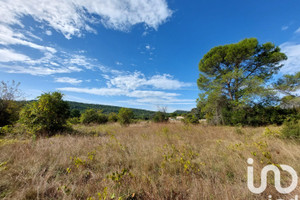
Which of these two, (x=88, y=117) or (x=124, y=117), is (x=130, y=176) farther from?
(x=88, y=117)

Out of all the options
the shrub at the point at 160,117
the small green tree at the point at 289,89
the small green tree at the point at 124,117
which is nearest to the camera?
the small green tree at the point at 289,89

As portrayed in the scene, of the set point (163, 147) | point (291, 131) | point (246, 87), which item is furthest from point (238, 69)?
point (163, 147)

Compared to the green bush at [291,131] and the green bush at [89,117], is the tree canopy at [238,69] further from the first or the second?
the green bush at [89,117]

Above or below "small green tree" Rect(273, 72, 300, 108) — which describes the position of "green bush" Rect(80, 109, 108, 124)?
below

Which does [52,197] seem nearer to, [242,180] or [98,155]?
[98,155]

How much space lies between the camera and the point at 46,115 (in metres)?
5.00

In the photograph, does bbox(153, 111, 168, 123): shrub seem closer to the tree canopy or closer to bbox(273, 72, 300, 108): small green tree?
the tree canopy

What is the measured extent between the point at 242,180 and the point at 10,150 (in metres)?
5.45

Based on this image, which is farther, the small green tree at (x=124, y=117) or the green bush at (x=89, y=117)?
the green bush at (x=89, y=117)

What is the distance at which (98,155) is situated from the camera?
8.96ft

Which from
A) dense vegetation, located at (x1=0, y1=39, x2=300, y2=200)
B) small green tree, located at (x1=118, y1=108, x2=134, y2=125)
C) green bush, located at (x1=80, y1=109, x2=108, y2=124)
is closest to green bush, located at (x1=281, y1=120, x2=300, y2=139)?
dense vegetation, located at (x1=0, y1=39, x2=300, y2=200)

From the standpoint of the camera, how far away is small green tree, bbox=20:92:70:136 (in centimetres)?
483

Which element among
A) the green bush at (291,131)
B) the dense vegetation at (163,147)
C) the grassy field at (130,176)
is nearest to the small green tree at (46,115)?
the dense vegetation at (163,147)

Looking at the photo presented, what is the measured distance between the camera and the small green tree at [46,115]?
4832mm
